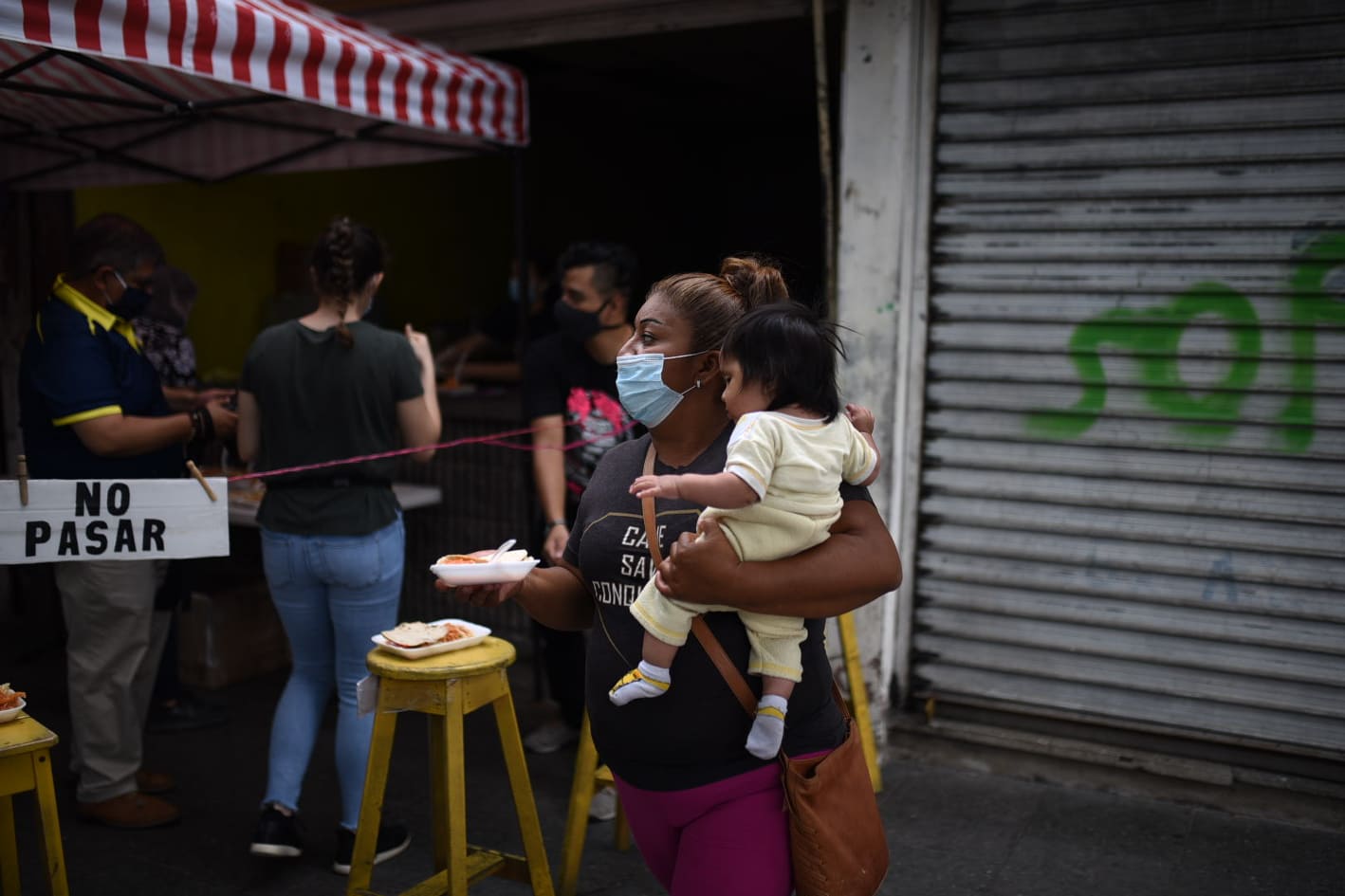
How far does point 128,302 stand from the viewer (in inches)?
161

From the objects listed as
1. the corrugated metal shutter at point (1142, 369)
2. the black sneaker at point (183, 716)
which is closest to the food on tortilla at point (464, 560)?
the corrugated metal shutter at point (1142, 369)

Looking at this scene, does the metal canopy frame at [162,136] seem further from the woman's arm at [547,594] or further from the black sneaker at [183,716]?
the woman's arm at [547,594]

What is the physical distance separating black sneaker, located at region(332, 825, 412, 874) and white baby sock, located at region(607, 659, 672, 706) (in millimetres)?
1935

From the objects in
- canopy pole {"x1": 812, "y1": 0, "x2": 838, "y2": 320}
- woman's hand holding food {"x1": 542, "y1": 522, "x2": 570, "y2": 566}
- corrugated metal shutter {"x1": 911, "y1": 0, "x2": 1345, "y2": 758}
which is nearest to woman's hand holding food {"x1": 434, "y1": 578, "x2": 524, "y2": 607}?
woman's hand holding food {"x1": 542, "y1": 522, "x2": 570, "y2": 566}

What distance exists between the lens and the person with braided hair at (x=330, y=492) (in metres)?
3.67

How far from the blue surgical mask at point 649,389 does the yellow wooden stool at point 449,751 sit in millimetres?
1215

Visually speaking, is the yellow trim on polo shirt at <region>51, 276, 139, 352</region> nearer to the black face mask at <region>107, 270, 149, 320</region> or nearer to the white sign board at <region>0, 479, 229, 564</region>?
the black face mask at <region>107, 270, 149, 320</region>

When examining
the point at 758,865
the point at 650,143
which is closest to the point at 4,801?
the point at 758,865

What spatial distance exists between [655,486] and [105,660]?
2876 mm

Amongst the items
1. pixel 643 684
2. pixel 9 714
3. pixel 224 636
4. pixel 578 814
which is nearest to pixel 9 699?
pixel 9 714

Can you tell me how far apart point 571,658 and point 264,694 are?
1911 millimetres

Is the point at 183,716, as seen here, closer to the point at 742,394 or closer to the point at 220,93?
the point at 220,93

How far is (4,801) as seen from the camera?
2.94 metres

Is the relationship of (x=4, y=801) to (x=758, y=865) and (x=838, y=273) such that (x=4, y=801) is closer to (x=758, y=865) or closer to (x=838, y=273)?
(x=758, y=865)
